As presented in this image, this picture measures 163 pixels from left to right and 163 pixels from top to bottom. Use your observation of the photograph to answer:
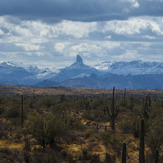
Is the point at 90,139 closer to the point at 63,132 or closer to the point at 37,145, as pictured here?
the point at 63,132

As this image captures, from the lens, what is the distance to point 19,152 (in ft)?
55.8

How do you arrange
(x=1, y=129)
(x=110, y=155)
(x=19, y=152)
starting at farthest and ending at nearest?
(x=1, y=129) < (x=110, y=155) < (x=19, y=152)

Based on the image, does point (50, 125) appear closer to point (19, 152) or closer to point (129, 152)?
point (19, 152)

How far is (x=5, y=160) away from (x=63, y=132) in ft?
20.4

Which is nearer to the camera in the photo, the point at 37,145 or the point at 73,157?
the point at 73,157

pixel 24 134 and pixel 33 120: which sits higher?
pixel 33 120

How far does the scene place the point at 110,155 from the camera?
18359 mm

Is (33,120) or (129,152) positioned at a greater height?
(33,120)

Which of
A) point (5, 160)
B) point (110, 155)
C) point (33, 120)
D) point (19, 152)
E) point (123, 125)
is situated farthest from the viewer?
point (123, 125)

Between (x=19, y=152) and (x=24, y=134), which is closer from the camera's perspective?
(x=19, y=152)

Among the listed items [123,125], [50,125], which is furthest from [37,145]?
[123,125]

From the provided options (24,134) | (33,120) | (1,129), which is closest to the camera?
(33,120)

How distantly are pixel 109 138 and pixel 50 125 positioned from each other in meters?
5.12

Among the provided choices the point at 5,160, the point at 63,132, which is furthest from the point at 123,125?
the point at 5,160
